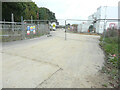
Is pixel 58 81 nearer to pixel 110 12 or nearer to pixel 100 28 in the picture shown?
pixel 100 28

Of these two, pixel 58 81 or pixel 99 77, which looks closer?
pixel 58 81

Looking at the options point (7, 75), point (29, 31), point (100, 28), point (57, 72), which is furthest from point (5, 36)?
point (100, 28)

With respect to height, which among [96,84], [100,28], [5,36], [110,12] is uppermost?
[110,12]

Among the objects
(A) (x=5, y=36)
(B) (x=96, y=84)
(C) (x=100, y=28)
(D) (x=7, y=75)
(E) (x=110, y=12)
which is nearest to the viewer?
(B) (x=96, y=84)

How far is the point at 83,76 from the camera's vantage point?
303cm

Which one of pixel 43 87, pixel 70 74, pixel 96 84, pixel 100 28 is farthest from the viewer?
pixel 100 28

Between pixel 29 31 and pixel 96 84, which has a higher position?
pixel 29 31

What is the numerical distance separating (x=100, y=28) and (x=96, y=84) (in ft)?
75.1

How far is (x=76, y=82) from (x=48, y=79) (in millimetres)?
816

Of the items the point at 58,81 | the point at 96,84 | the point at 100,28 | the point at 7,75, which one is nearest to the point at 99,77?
the point at 96,84

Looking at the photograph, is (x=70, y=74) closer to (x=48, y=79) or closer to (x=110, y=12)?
(x=48, y=79)

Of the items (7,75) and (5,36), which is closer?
(7,75)

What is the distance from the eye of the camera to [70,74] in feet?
10.3

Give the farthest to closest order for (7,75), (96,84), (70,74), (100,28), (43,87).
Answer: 1. (100,28)
2. (70,74)
3. (7,75)
4. (96,84)
5. (43,87)
